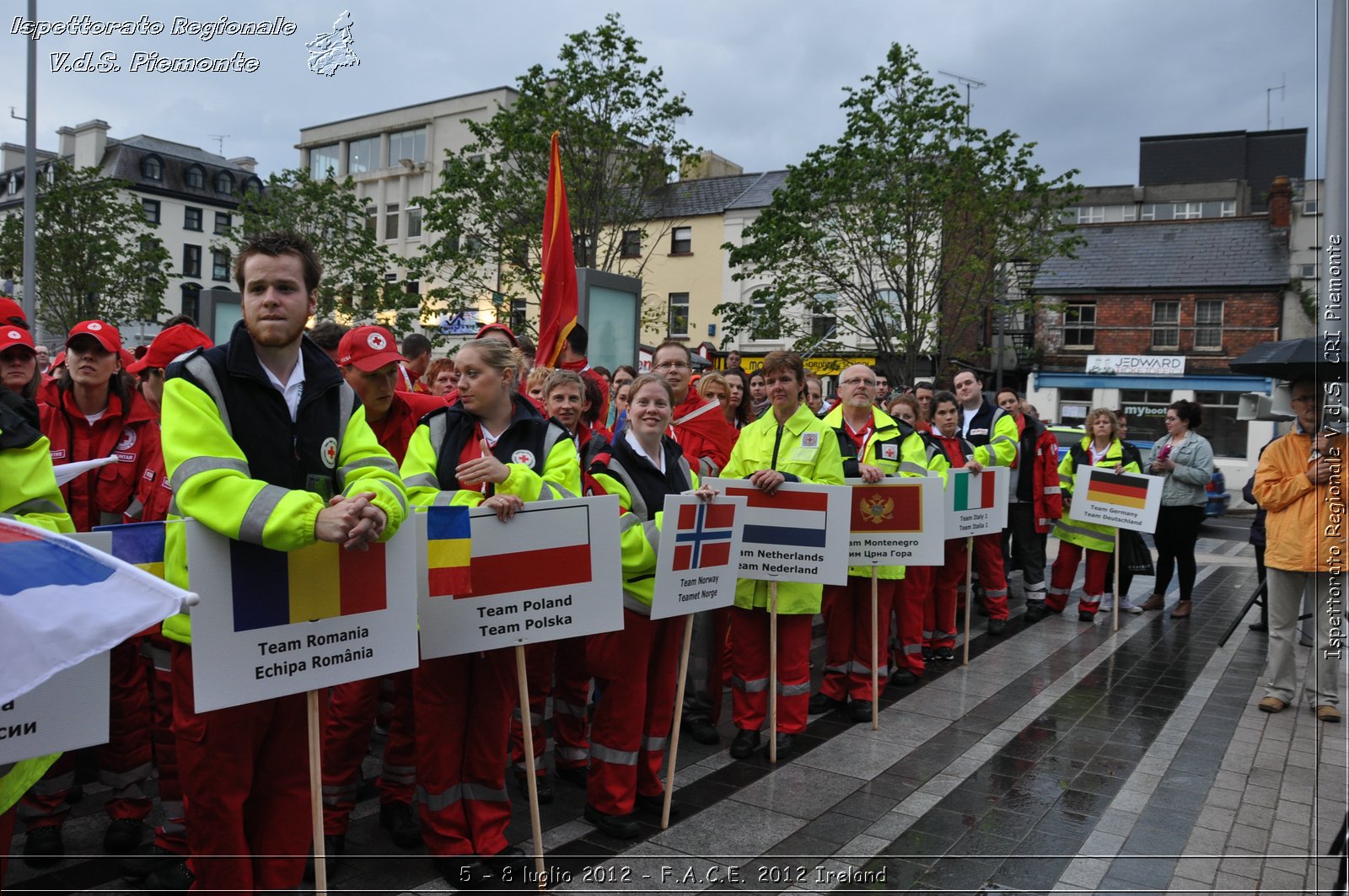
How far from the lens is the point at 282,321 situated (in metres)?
3.07

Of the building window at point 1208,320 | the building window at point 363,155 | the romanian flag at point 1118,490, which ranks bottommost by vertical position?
the romanian flag at point 1118,490

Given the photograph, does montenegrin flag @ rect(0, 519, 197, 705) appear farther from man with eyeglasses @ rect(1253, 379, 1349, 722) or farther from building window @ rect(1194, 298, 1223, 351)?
man with eyeglasses @ rect(1253, 379, 1349, 722)

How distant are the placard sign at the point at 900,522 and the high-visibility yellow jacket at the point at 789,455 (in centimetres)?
55

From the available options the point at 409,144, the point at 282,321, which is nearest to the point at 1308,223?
the point at 282,321

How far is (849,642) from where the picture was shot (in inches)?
254

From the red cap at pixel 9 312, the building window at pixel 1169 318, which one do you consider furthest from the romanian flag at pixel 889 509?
the red cap at pixel 9 312

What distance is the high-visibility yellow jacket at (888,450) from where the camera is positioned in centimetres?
674

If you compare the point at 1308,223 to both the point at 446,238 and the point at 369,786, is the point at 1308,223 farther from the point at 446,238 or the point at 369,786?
the point at 446,238

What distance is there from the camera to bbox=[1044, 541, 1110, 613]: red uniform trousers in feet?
32.3

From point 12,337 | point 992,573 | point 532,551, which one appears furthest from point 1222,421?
point 12,337

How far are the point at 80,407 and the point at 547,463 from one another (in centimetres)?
232

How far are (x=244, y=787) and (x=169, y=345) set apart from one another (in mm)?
2539

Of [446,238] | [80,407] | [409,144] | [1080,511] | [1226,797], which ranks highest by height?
[409,144]

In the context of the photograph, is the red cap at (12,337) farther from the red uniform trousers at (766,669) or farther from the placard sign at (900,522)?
the placard sign at (900,522)
